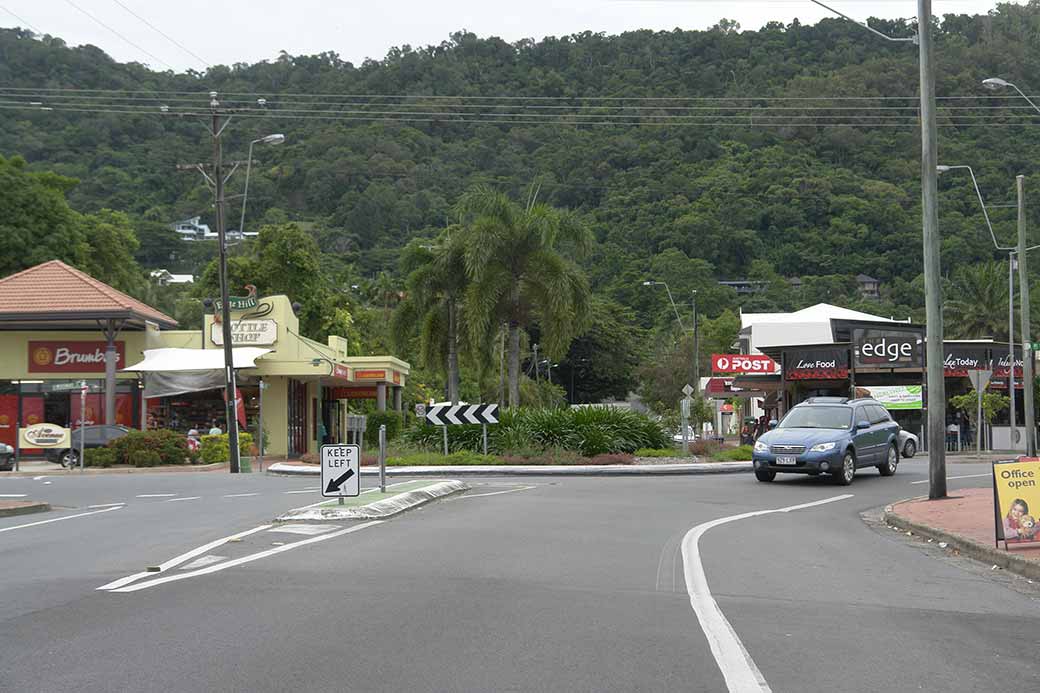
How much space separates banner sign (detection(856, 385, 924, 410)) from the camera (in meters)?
47.8

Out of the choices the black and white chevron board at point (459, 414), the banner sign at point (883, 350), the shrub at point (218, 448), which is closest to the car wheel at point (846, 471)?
the black and white chevron board at point (459, 414)

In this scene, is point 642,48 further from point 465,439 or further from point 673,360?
point 465,439

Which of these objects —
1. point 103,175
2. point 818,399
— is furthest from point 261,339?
point 103,175

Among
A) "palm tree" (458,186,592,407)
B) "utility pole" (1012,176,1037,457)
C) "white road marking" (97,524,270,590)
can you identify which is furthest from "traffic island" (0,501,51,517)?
→ "utility pole" (1012,176,1037,457)

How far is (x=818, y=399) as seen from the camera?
2517 cm

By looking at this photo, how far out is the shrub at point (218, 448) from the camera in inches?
1516

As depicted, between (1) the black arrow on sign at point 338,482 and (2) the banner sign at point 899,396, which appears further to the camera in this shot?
(2) the banner sign at point 899,396

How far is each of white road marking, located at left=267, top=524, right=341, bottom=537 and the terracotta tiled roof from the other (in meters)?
28.9

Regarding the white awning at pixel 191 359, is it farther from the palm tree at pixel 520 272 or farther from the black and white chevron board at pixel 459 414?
the black and white chevron board at pixel 459 414

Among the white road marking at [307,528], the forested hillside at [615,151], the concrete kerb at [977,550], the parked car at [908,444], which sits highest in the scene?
the forested hillside at [615,151]

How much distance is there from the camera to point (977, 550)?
12586 mm

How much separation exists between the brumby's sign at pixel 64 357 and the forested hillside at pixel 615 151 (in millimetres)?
37664

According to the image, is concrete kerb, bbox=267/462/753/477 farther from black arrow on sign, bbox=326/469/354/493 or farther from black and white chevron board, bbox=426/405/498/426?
black arrow on sign, bbox=326/469/354/493

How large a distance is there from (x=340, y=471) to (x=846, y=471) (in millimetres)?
11812
